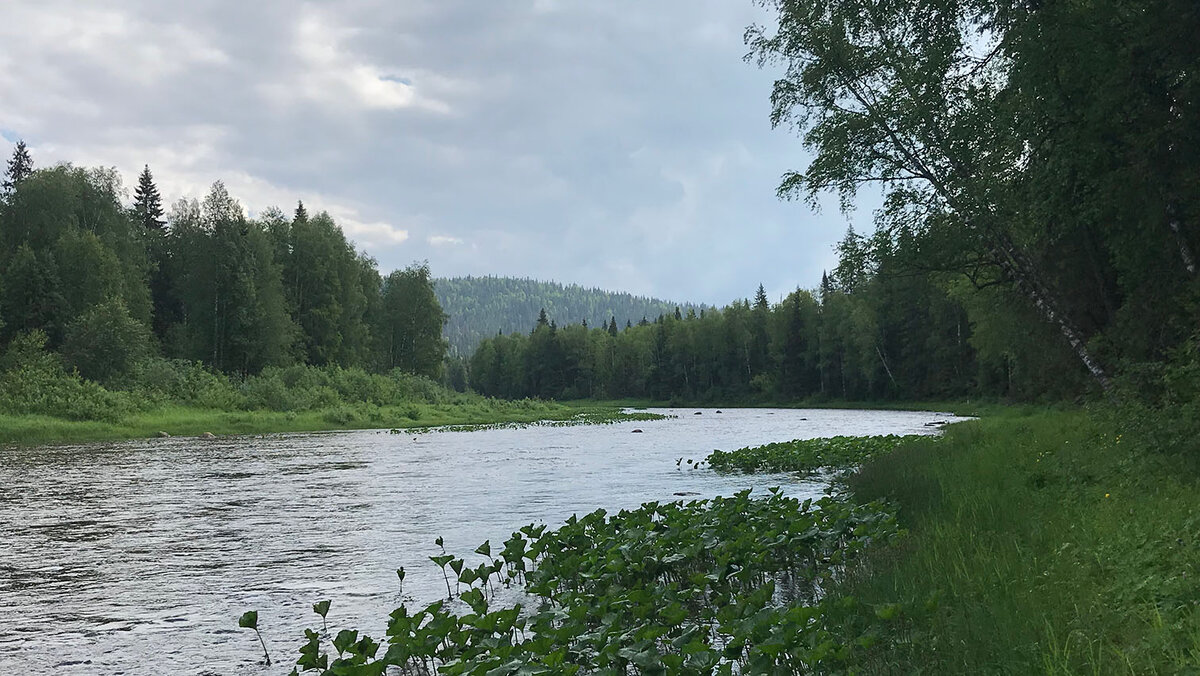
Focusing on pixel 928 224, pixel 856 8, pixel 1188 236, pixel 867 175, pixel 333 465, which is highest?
pixel 856 8

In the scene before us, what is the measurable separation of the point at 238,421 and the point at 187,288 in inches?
1031

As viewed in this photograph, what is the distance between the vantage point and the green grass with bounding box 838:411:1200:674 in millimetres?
4734

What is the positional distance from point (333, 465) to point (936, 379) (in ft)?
229

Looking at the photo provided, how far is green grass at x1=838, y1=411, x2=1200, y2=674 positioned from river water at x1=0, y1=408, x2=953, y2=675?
15.9 feet

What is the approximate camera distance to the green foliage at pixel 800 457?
2138 cm

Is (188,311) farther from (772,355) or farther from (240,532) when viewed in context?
(772,355)

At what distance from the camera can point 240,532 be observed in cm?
1338

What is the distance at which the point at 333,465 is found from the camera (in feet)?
82.0

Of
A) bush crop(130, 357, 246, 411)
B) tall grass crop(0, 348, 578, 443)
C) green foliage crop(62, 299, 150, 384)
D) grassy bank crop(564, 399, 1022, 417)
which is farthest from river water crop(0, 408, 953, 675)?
grassy bank crop(564, 399, 1022, 417)

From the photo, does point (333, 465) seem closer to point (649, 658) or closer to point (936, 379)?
point (649, 658)

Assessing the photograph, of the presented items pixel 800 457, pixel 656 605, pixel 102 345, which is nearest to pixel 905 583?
pixel 656 605

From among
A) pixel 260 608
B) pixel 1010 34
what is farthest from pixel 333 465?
pixel 1010 34

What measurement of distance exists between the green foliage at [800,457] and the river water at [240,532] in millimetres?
1341

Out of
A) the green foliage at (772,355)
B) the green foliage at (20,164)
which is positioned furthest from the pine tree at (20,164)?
the green foliage at (772,355)
